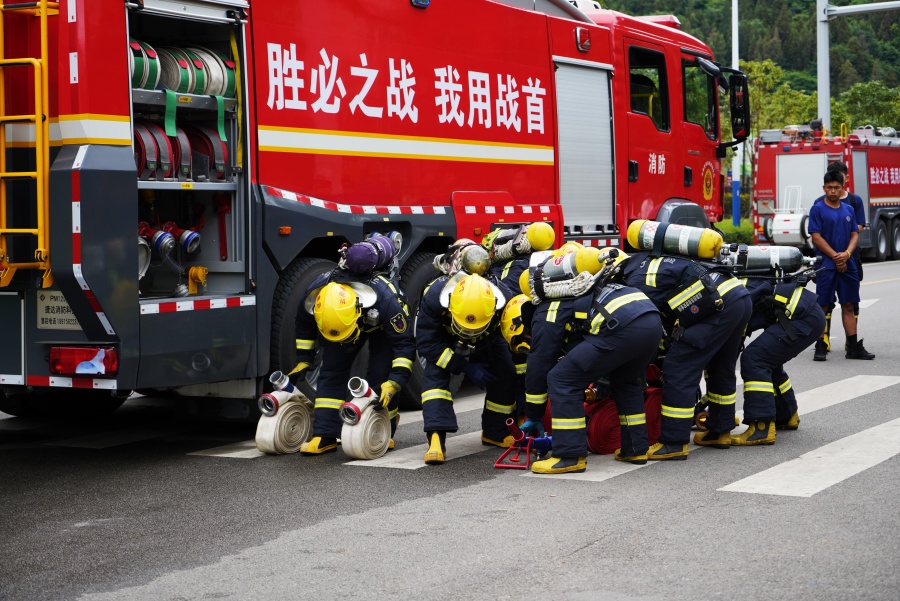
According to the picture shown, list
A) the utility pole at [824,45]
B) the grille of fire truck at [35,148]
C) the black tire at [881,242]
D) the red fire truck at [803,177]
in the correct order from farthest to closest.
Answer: the black tire at [881,242], the utility pole at [824,45], the red fire truck at [803,177], the grille of fire truck at [35,148]

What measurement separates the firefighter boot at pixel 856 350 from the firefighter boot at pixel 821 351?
0.74 ft

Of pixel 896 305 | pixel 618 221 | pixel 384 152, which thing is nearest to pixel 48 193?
pixel 384 152

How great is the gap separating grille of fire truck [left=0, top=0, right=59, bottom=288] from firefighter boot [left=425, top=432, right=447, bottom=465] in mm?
2361

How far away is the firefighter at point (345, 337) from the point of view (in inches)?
297

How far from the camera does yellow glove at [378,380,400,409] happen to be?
752 cm

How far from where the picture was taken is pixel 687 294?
7453mm

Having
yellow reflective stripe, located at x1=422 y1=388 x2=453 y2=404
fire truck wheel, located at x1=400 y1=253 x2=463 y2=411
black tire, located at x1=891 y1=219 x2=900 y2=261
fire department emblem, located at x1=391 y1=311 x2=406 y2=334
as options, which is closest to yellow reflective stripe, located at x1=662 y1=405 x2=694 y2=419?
yellow reflective stripe, located at x1=422 y1=388 x2=453 y2=404

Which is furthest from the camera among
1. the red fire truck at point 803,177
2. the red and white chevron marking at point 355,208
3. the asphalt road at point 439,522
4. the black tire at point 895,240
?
the black tire at point 895,240

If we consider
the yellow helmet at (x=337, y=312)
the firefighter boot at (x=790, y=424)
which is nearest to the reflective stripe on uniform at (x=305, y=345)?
the yellow helmet at (x=337, y=312)

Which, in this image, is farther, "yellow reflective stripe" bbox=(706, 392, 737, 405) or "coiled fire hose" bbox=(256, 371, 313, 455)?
"yellow reflective stripe" bbox=(706, 392, 737, 405)

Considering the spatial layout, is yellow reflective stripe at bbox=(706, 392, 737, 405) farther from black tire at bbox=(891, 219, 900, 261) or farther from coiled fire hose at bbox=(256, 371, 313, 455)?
black tire at bbox=(891, 219, 900, 261)

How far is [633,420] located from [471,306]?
117cm

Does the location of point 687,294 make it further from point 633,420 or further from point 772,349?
point 772,349

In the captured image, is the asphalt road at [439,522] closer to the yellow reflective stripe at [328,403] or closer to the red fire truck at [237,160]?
the yellow reflective stripe at [328,403]
